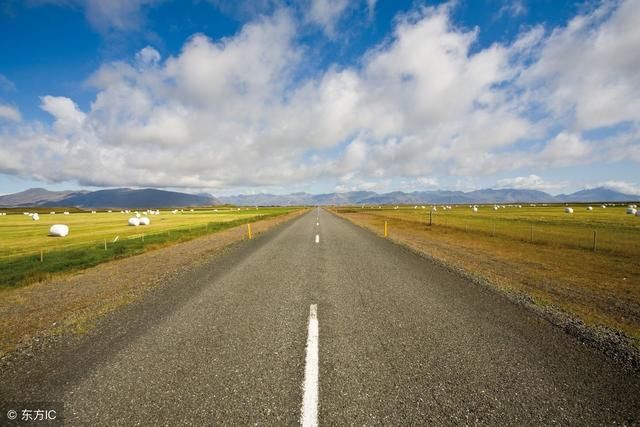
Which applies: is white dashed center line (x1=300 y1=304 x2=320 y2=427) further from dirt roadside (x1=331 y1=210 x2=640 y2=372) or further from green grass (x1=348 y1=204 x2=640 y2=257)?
green grass (x1=348 y1=204 x2=640 y2=257)

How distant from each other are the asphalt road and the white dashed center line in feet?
0.20

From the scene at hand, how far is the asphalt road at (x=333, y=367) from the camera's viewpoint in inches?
132

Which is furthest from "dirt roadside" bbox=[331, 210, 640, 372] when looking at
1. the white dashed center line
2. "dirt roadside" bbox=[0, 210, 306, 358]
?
"dirt roadside" bbox=[0, 210, 306, 358]

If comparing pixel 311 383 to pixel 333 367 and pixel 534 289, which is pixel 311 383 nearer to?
pixel 333 367

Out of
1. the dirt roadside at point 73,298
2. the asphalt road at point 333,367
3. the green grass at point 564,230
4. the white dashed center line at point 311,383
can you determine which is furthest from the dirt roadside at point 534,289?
the dirt roadside at point 73,298

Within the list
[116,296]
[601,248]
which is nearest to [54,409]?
[116,296]

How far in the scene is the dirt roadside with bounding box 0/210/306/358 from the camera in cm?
591

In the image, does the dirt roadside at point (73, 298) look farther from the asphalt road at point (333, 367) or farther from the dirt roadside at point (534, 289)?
the dirt roadside at point (534, 289)

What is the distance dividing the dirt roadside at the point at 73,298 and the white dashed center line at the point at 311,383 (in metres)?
4.67

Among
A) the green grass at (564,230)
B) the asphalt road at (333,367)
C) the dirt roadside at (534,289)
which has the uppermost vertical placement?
the asphalt road at (333,367)

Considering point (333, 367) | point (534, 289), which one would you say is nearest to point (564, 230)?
point (534, 289)

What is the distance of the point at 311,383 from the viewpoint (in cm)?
384

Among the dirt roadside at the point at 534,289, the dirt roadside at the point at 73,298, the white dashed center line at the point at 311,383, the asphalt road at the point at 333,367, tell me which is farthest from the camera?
the dirt roadside at the point at 73,298

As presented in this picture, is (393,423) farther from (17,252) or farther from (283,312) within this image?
(17,252)
